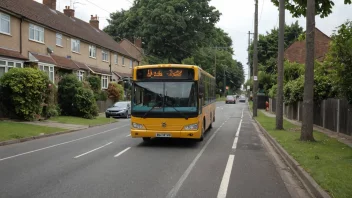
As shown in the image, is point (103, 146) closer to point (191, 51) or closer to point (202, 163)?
point (202, 163)

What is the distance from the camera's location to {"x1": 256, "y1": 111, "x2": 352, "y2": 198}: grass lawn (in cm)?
692

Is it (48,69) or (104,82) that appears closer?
(48,69)

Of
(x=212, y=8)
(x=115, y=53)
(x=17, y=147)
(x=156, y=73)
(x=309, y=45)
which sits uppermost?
(x=212, y=8)

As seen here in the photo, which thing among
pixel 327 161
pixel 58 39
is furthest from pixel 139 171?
pixel 58 39

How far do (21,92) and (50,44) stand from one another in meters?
10.7

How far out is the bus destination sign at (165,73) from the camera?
12992 mm

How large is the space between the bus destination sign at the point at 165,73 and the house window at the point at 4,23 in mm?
15311

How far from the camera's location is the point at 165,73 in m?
13.1

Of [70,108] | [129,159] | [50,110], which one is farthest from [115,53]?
[129,159]

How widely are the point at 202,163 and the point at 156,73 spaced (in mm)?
4272

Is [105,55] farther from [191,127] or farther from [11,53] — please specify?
[191,127]

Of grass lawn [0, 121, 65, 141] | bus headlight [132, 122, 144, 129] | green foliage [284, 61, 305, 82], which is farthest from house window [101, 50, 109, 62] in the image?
bus headlight [132, 122, 144, 129]

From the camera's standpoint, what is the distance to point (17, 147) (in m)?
13.6

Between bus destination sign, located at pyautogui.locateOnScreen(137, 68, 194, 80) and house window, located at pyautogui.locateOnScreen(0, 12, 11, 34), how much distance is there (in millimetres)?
15311
